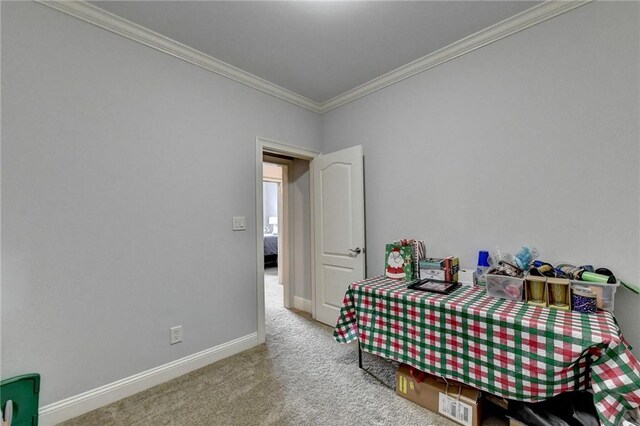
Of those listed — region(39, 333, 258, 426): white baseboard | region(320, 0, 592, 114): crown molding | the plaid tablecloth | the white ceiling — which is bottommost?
region(39, 333, 258, 426): white baseboard

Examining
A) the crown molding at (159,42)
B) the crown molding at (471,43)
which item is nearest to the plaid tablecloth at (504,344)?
the crown molding at (471,43)

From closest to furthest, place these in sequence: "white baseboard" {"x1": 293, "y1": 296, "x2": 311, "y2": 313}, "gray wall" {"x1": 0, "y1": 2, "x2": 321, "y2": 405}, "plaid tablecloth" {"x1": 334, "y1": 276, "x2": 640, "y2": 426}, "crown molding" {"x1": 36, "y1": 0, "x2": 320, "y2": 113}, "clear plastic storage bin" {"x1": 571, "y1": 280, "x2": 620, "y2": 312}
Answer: "plaid tablecloth" {"x1": 334, "y1": 276, "x2": 640, "y2": 426} < "clear plastic storage bin" {"x1": 571, "y1": 280, "x2": 620, "y2": 312} < "gray wall" {"x1": 0, "y1": 2, "x2": 321, "y2": 405} < "crown molding" {"x1": 36, "y1": 0, "x2": 320, "y2": 113} < "white baseboard" {"x1": 293, "y1": 296, "x2": 311, "y2": 313}

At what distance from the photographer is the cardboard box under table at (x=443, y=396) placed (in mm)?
1562

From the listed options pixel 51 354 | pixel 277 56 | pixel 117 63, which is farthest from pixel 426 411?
pixel 117 63

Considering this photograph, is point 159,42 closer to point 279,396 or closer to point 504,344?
point 279,396

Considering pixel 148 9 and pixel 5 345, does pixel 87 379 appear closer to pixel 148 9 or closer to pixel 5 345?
pixel 5 345

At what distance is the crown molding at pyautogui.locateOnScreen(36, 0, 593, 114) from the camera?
1.78m

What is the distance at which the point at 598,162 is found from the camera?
169 centimetres

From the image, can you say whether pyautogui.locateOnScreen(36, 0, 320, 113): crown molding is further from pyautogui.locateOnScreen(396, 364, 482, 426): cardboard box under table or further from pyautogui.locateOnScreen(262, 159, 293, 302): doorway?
pyautogui.locateOnScreen(396, 364, 482, 426): cardboard box under table

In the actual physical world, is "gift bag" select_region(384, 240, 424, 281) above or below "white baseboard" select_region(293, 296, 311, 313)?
above

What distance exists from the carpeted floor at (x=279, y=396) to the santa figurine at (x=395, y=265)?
74 cm

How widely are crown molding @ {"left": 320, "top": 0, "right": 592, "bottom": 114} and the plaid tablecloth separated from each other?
1.89 meters

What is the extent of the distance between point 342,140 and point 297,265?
1.76m

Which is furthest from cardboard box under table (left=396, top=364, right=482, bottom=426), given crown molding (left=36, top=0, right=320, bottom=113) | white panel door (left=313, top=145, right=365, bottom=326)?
crown molding (left=36, top=0, right=320, bottom=113)
